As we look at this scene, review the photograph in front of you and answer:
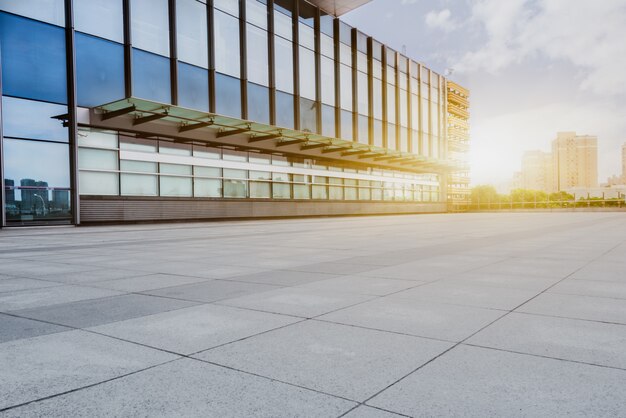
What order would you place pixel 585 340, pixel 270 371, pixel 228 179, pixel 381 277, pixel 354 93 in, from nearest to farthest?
pixel 270 371
pixel 585 340
pixel 381 277
pixel 228 179
pixel 354 93

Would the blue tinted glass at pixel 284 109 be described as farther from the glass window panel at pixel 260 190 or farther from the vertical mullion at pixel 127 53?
the vertical mullion at pixel 127 53

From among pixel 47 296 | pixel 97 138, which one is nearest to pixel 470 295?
pixel 47 296

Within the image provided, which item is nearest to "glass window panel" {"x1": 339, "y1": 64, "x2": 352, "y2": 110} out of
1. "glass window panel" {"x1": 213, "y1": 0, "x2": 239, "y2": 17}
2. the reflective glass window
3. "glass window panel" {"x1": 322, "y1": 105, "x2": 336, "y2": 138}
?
"glass window panel" {"x1": 322, "y1": 105, "x2": 336, "y2": 138}

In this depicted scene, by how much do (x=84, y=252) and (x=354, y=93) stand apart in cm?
3125

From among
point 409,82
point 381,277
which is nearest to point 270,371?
point 381,277

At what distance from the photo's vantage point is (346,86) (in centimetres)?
3784

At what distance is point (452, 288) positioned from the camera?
5.34 meters

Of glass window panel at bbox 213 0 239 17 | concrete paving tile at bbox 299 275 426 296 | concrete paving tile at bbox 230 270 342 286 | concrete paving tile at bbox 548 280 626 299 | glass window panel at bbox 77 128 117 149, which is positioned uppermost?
glass window panel at bbox 213 0 239 17

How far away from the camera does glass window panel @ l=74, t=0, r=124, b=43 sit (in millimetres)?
21656

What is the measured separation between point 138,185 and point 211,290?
19.9m

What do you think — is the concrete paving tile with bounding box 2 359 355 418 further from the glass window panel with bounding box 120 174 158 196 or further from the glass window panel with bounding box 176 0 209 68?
the glass window panel with bounding box 176 0 209 68

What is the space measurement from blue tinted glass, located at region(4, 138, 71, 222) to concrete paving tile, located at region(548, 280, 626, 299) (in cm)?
2041

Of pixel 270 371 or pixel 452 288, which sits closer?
pixel 270 371

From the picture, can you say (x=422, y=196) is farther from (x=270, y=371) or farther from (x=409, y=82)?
(x=270, y=371)
